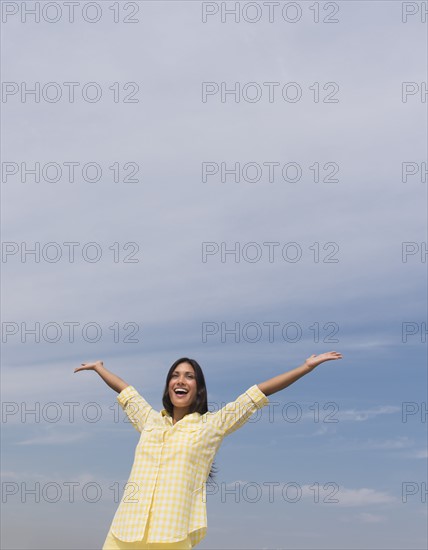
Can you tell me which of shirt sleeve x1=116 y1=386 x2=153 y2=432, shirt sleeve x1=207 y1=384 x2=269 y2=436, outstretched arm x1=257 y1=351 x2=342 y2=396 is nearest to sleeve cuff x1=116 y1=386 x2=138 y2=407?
shirt sleeve x1=116 y1=386 x2=153 y2=432

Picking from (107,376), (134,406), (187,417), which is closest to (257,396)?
(187,417)

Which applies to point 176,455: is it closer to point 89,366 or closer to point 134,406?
point 134,406

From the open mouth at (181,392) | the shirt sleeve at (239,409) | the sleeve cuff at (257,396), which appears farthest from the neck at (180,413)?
the sleeve cuff at (257,396)

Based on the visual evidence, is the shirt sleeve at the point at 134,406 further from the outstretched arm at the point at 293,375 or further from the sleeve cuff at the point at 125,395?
the outstretched arm at the point at 293,375

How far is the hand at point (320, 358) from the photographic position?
20.5 ft

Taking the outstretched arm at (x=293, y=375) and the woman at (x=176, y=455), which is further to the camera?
the outstretched arm at (x=293, y=375)

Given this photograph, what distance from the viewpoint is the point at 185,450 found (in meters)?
6.11

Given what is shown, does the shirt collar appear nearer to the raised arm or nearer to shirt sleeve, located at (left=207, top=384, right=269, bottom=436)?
shirt sleeve, located at (left=207, top=384, right=269, bottom=436)

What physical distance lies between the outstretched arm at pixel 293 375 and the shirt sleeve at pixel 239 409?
6 cm

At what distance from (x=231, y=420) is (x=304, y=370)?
Answer: 0.69 metres

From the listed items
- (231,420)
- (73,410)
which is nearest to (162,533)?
(231,420)

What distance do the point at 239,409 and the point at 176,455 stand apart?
2.00 feet

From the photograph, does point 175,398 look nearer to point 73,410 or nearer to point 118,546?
point 118,546

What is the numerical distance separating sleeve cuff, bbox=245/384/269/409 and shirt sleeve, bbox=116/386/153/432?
863 millimetres
